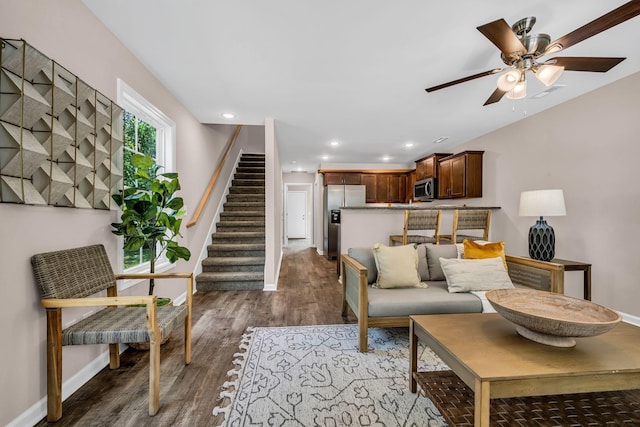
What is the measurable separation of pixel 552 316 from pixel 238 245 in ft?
13.1

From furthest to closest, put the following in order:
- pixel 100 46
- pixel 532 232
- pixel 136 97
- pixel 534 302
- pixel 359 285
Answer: pixel 532 232
pixel 136 97
pixel 359 285
pixel 100 46
pixel 534 302

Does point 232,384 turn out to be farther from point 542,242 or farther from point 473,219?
point 473,219

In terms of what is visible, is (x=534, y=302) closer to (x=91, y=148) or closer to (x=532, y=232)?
(x=532, y=232)

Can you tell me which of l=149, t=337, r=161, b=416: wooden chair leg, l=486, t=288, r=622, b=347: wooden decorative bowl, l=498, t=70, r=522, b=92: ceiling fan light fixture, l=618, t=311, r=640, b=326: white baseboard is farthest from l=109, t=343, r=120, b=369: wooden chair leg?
l=618, t=311, r=640, b=326: white baseboard

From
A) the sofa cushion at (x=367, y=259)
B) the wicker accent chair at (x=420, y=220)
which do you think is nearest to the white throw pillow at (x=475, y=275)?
the sofa cushion at (x=367, y=259)

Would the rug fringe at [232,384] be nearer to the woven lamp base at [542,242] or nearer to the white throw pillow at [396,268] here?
the white throw pillow at [396,268]

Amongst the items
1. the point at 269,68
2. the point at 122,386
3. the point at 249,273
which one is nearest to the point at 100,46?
the point at 269,68

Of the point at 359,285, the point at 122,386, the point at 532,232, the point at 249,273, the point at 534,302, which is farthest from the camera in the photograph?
the point at 249,273

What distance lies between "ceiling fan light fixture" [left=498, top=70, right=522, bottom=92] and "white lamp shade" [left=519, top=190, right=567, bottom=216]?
1.37 metres

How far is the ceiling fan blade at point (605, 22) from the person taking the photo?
1.35 metres

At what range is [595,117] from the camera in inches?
119

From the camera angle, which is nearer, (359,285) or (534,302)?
(534,302)

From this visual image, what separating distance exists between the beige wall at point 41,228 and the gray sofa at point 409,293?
5.43 feet

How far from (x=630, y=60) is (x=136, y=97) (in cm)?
446
